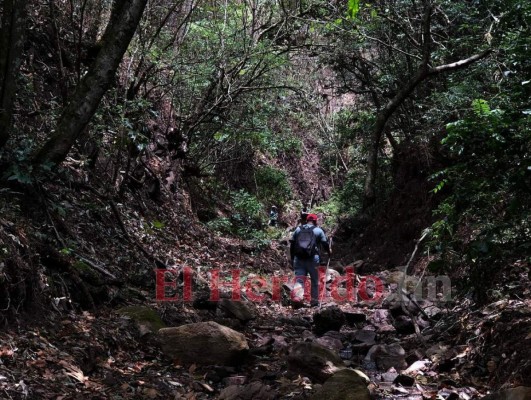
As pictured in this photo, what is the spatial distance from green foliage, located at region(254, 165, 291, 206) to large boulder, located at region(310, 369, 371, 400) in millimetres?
16388

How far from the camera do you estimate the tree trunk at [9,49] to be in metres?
5.36

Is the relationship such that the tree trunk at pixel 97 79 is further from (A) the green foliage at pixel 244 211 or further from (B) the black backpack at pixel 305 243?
(A) the green foliage at pixel 244 211

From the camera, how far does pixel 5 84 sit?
5.45 meters

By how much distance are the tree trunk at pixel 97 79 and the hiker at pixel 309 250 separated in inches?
165

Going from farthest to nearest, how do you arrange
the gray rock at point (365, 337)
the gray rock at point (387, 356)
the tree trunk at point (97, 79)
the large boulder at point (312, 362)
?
the gray rock at point (365, 337) < the tree trunk at point (97, 79) < the gray rock at point (387, 356) < the large boulder at point (312, 362)

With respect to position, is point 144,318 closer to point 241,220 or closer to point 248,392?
point 248,392

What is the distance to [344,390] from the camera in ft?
13.3

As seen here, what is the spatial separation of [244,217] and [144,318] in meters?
10.3

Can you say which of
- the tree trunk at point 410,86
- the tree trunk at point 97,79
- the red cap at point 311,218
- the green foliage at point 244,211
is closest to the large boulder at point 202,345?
the tree trunk at point 97,79

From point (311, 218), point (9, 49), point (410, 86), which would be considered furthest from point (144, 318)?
point (410, 86)

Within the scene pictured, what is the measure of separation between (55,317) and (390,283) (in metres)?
6.83

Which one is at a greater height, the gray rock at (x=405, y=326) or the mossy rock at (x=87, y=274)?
the mossy rock at (x=87, y=274)

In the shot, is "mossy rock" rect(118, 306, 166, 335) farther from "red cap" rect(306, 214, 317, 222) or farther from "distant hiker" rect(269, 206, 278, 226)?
Answer: "distant hiker" rect(269, 206, 278, 226)

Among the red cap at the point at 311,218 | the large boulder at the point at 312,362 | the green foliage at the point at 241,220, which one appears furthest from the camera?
the green foliage at the point at 241,220
